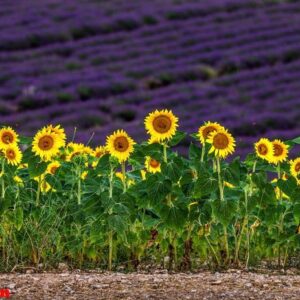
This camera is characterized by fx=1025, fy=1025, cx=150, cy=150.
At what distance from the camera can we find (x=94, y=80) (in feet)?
54.9

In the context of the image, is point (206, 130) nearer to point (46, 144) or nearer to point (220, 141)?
point (220, 141)

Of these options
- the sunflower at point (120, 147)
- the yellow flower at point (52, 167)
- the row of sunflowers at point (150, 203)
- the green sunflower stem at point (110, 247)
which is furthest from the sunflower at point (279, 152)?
the yellow flower at point (52, 167)

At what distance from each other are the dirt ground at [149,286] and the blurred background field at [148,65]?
804 centimetres

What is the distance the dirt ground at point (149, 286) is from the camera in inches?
161

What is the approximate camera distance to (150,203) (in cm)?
469

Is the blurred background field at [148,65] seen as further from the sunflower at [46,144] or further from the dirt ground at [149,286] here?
the dirt ground at [149,286]

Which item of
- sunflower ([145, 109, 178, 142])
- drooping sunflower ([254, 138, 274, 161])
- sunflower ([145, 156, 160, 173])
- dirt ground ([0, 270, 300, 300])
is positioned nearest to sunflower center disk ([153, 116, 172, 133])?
sunflower ([145, 109, 178, 142])

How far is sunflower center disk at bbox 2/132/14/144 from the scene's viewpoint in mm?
4809

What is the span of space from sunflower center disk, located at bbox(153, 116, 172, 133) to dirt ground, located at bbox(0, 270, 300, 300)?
0.66 metres

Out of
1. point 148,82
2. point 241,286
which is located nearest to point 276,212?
point 241,286

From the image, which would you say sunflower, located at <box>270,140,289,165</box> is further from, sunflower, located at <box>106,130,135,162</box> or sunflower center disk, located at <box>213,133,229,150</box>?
sunflower, located at <box>106,130,135,162</box>

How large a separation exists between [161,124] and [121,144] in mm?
203

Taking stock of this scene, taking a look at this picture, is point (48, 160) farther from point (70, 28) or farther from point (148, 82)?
point (70, 28)

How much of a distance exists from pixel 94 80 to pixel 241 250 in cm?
1173
